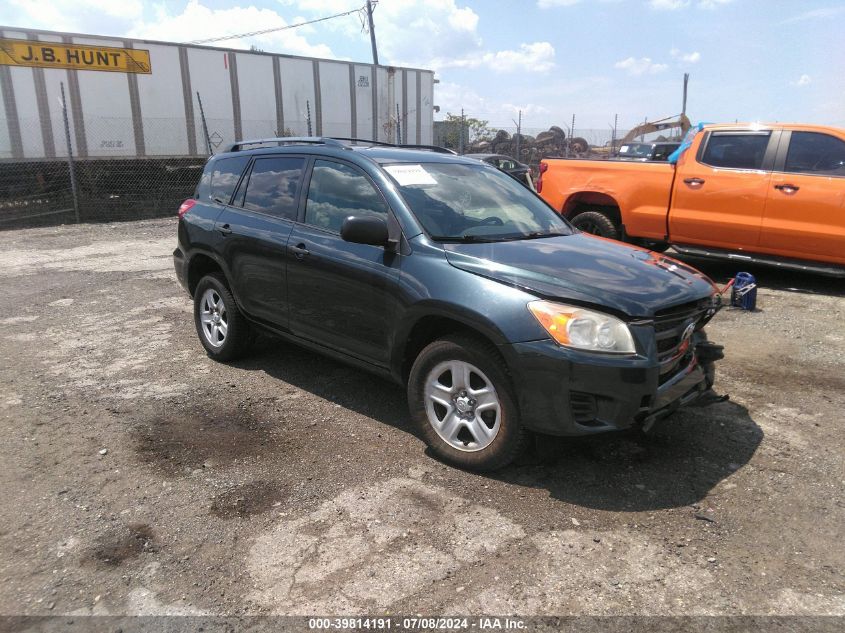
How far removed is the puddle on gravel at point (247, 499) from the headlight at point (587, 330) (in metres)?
1.62

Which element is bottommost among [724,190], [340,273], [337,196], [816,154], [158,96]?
[340,273]

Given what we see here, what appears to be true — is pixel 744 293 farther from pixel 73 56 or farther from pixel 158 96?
pixel 73 56

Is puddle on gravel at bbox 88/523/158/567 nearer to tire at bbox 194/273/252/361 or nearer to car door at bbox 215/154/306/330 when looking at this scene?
car door at bbox 215/154/306/330

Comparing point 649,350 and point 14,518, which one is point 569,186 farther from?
point 14,518

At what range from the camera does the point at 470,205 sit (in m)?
4.01

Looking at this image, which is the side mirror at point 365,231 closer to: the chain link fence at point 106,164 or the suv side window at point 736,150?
the suv side window at point 736,150

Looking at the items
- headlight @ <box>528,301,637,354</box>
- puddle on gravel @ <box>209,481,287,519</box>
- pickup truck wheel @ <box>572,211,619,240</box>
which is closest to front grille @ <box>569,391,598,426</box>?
headlight @ <box>528,301,637,354</box>

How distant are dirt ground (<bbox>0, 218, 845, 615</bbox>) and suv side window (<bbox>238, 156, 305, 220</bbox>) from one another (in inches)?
51.7

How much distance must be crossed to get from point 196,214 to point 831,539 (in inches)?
189

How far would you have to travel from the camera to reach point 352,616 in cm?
236

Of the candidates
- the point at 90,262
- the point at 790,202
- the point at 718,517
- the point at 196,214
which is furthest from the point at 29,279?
the point at 790,202

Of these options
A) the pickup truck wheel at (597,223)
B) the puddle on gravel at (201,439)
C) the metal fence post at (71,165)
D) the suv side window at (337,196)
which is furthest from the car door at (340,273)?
the metal fence post at (71,165)

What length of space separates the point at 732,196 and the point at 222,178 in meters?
5.74

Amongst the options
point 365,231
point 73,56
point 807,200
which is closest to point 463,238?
point 365,231
